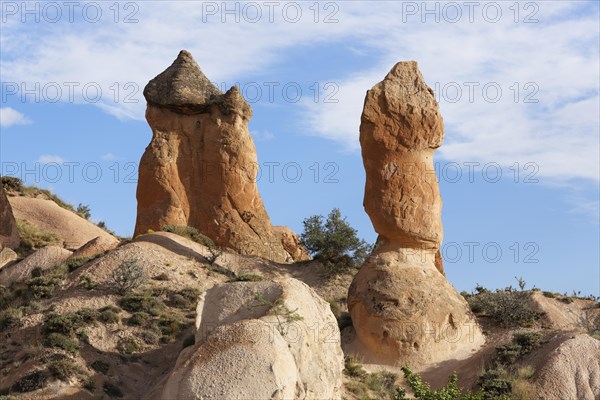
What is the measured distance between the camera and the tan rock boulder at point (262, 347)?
24812 millimetres

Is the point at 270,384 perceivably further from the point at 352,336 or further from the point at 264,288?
the point at 352,336

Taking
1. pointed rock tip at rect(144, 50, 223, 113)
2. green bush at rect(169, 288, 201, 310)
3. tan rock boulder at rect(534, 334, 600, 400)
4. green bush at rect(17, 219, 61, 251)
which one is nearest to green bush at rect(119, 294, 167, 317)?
green bush at rect(169, 288, 201, 310)

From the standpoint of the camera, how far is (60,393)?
29.2 m

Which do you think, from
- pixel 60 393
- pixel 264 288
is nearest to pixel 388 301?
pixel 264 288

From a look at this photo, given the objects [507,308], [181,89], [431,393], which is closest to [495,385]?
[431,393]

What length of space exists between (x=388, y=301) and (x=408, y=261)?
1.71m

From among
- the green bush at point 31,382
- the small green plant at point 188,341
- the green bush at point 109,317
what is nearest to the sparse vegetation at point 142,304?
the green bush at point 109,317

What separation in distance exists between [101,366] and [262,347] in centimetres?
681

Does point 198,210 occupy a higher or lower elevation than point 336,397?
higher

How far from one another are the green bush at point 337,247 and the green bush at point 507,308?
508 cm

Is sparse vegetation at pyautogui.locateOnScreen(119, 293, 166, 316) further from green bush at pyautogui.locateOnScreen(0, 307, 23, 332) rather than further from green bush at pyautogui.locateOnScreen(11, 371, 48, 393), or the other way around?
green bush at pyautogui.locateOnScreen(11, 371, 48, 393)

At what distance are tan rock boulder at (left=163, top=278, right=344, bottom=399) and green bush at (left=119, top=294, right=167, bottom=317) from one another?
4.20m

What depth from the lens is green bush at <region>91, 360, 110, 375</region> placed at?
3055 cm

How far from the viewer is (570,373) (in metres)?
31.3
